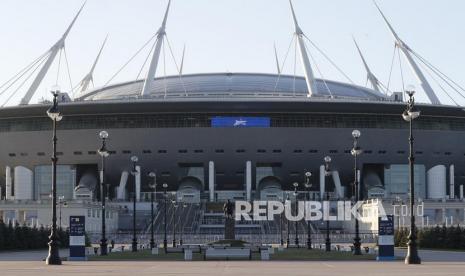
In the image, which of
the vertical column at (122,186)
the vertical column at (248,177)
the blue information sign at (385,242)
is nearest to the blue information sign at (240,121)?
the vertical column at (248,177)

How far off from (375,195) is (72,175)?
39.9 metres

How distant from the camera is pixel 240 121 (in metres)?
114

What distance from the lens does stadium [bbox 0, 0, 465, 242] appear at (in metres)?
114

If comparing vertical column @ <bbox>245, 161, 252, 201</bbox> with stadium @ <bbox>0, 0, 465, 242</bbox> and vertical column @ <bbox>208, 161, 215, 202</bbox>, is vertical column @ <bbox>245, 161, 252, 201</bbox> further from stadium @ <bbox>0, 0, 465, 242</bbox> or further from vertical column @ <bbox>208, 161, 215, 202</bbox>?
vertical column @ <bbox>208, 161, 215, 202</bbox>

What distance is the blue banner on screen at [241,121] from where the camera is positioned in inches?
4503

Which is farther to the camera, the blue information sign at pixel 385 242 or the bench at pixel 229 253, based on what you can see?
the bench at pixel 229 253

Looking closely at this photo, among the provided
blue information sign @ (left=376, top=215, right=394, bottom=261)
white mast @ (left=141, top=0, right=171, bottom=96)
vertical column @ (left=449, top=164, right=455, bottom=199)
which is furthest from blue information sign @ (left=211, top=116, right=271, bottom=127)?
blue information sign @ (left=376, top=215, right=394, bottom=261)

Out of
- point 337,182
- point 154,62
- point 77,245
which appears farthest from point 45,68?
point 77,245

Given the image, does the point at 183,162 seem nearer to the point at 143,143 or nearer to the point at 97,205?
the point at 143,143

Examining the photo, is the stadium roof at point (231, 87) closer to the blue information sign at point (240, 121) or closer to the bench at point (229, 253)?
the blue information sign at point (240, 121)

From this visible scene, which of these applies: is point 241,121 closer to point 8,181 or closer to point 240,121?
point 240,121

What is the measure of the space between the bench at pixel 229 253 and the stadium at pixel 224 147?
6093 cm

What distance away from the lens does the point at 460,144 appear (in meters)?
121

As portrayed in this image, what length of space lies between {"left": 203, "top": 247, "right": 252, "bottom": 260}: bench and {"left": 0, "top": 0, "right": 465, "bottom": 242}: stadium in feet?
200
